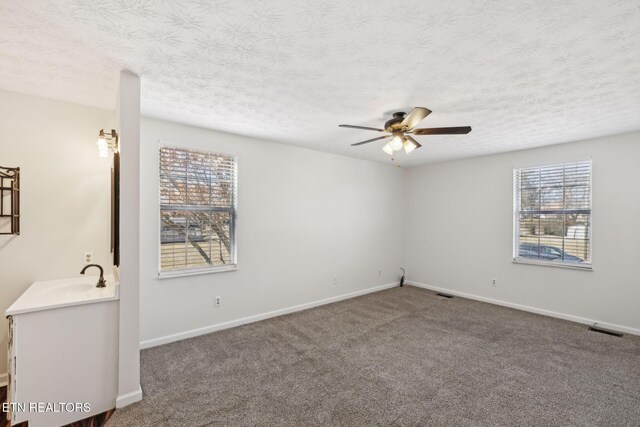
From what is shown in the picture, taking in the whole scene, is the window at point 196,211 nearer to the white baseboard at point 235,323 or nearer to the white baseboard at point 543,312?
the white baseboard at point 235,323

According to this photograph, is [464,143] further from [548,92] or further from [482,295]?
[482,295]

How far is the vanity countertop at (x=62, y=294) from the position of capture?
6.43 feet

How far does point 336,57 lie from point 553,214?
4277mm

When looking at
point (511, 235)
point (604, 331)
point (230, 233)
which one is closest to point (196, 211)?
point (230, 233)

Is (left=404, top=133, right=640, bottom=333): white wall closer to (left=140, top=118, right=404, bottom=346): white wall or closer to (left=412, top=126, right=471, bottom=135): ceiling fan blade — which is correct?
(left=140, top=118, right=404, bottom=346): white wall

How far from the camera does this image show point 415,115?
8.07ft

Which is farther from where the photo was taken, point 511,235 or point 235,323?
point 511,235

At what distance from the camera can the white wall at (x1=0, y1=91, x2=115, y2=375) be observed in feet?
8.16


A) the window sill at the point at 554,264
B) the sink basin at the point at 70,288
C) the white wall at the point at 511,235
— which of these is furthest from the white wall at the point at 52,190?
the window sill at the point at 554,264

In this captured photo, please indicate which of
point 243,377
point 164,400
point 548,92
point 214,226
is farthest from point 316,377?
point 548,92

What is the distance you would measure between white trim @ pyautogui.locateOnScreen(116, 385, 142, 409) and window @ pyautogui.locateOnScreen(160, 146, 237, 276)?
1.29 metres

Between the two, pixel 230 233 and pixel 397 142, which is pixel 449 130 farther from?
pixel 230 233

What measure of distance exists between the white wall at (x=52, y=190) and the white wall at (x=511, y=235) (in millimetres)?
5238

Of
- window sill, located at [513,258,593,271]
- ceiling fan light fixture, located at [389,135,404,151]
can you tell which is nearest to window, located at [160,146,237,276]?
ceiling fan light fixture, located at [389,135,404,151]
